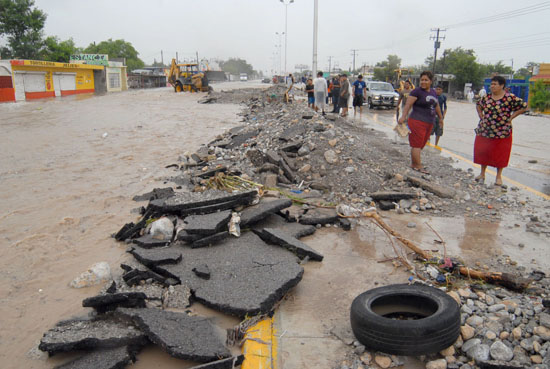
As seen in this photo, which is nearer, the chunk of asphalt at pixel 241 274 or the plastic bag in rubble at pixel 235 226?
the chunk of asphalt at pixel 241 274

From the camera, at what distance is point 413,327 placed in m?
2.58

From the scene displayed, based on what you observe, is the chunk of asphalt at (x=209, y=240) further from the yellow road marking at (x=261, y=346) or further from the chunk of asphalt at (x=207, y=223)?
the yellow road marking at (x=261, y=346)

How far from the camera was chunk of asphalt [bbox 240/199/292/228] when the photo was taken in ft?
15.6

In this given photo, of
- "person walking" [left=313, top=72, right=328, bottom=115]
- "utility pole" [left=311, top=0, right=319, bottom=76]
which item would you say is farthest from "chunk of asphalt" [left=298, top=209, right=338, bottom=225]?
"utility pole" [left=311, top=0, right=319, bottom=76]

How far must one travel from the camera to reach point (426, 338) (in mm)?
2566

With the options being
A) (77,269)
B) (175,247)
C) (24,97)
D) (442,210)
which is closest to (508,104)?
(442,210)

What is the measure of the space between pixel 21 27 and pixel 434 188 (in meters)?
54.5

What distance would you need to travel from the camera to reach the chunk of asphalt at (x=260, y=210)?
4750mm

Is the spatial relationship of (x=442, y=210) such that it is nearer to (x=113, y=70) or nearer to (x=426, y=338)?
(x=426, y=338)

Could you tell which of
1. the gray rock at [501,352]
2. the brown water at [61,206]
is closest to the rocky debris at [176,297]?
the brown water at [61,206]

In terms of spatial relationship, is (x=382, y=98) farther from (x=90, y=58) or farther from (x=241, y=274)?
(x=90, y=58)

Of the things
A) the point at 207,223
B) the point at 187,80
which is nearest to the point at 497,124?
the point at 207,223

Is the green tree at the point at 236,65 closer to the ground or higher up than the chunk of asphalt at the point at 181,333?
higher up

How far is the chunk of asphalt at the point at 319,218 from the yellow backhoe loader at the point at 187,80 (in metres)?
35.3
